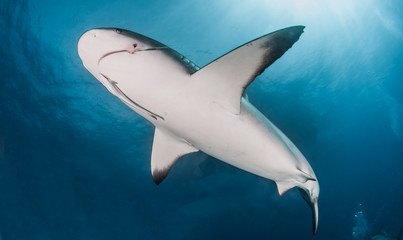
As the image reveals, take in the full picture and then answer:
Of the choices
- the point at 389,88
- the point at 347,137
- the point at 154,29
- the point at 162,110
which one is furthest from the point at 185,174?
the point at 389,88

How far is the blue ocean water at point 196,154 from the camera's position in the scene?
845 centimetres

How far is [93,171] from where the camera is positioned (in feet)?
45.9

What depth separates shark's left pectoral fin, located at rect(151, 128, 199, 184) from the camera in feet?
10.9

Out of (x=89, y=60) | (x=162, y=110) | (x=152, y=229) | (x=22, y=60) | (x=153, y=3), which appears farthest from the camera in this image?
(x=152, y=229)

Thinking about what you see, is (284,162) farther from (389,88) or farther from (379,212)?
(379,212)

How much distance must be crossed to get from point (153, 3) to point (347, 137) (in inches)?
521

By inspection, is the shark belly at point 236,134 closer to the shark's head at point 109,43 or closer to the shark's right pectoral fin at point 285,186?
the shark's right pectoral fin at point 285,186

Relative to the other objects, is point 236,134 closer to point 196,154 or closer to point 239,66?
point 239,66

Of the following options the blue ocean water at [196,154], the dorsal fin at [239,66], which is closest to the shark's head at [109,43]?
the dorsal fin at [239,66]

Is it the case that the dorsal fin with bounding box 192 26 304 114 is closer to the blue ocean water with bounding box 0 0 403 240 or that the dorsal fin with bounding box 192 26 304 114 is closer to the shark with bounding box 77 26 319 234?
the shark with bounding box 77 26 319 234

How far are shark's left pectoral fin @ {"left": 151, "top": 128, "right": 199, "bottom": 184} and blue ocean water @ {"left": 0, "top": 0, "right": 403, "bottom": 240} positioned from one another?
20.6 ft

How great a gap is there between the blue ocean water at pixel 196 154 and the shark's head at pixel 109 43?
691cm

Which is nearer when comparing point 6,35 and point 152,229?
point 6,35

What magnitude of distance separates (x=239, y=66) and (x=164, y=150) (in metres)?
2.14
